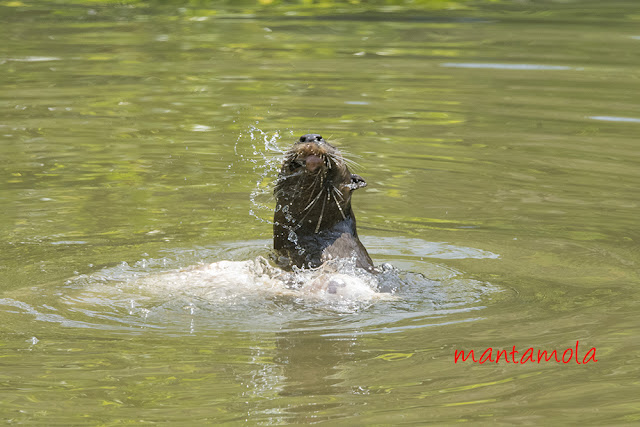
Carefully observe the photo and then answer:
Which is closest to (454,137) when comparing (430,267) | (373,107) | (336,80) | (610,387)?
(373,107)

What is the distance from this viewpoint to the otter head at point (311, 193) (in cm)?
709

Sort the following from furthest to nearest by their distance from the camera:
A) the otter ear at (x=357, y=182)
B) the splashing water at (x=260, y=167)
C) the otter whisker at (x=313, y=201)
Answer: the splashing water at (x=260, y=167)
the otter ear at (x=357, y=182)
the otter whisker at (x=313, y=201)

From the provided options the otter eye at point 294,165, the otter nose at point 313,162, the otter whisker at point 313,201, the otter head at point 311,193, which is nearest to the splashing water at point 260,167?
the otter head at point 311,193

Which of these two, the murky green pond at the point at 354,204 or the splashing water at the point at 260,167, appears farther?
the splashing water at the point at 260,167

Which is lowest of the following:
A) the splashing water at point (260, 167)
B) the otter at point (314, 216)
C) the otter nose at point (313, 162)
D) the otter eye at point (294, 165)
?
the splashing water at point (260, 167)

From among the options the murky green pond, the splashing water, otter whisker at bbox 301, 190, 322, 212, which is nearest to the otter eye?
otter whisker at bbox 301, 190, 322, 212

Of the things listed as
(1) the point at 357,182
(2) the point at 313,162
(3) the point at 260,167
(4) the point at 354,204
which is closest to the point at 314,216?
(1) the point at 357,182

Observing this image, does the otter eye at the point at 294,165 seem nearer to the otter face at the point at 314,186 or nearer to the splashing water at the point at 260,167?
the otter face at the point at 314,186

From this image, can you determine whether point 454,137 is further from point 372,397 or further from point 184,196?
point 372,397

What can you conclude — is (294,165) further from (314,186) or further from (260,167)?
(260,167)

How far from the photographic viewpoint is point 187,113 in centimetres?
1262

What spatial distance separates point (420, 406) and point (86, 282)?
307cm

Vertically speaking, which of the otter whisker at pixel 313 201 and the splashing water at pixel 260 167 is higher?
the otter whisker at pixel 313 201

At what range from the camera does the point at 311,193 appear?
7.22 metres
